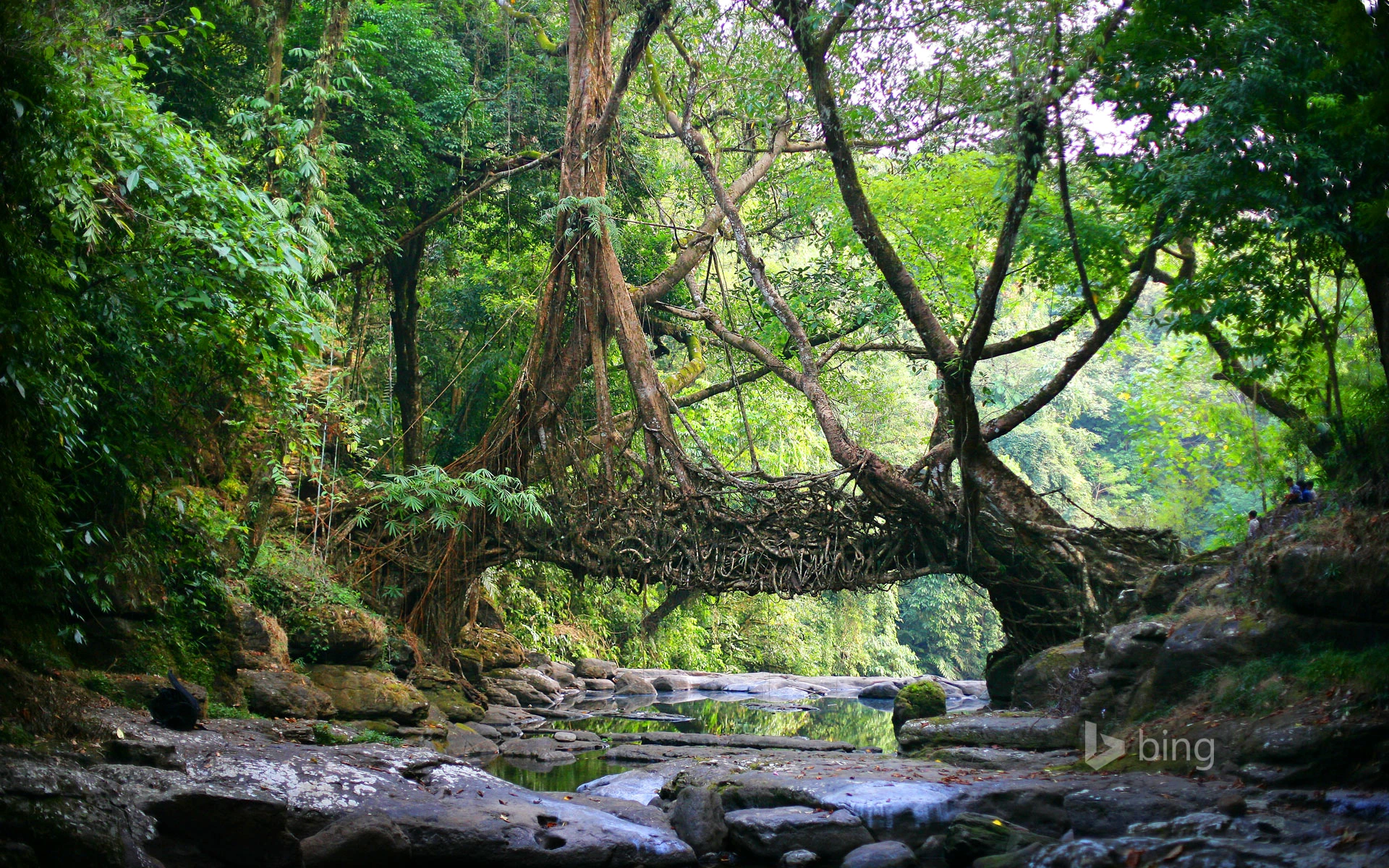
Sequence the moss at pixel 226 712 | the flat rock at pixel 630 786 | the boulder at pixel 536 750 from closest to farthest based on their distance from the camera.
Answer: the moss at pixel 226 712
the flat rock at pixel 630 786
the boulder at pixel 536 750

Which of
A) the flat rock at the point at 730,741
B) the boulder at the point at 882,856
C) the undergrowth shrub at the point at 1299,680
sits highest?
the undergrowth shrub at the point at 1299,680

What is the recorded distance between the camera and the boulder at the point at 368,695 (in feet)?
27.2

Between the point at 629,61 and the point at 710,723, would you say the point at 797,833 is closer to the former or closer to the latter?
the point at 710,723

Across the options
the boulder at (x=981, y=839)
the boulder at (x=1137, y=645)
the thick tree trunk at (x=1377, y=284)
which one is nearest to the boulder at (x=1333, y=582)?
the boulder at (x=1137, y=645)

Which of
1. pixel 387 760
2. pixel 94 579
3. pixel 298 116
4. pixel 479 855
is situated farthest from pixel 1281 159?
pixel 298 116

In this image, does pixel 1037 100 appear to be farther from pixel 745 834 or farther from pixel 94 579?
pixel 94 579

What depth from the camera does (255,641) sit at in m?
7.75

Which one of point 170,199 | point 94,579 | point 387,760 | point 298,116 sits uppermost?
point 298,116

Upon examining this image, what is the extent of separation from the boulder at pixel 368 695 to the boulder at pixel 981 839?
214 inches

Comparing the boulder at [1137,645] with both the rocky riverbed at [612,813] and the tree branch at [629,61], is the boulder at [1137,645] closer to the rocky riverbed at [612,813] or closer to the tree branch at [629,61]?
the rocky riverbed at [612,813]

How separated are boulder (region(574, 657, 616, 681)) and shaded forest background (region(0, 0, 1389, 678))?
3.35ft

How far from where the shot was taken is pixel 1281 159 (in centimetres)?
602

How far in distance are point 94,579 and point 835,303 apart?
33.1 ft

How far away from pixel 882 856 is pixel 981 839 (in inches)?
23.2
